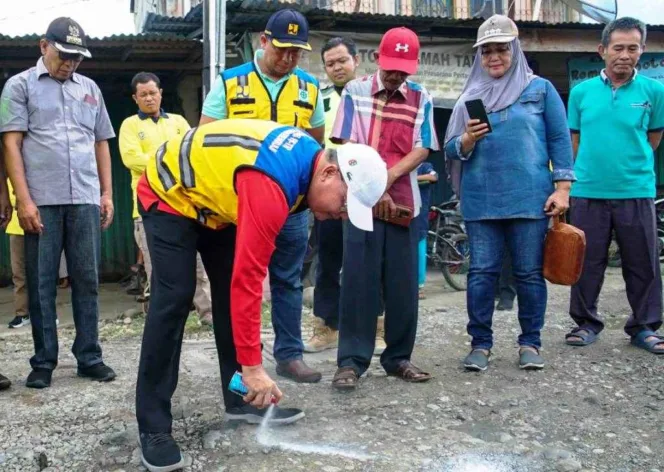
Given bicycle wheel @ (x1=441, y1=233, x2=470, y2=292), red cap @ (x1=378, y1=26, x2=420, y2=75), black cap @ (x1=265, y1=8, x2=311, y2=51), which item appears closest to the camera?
black cap @ (x1=265, y1=8, x2=311, y2=51)

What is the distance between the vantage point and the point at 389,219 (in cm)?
400

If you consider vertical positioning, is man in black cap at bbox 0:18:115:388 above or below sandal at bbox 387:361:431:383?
above

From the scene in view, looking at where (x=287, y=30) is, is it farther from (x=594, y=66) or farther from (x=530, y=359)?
(x=594, y=66)

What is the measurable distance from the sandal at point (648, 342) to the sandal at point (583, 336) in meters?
0.26

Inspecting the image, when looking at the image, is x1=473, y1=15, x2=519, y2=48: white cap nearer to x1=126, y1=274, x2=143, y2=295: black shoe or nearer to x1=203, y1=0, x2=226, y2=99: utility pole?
x1=203, y1=0, x2=226, y2=99: utility pole

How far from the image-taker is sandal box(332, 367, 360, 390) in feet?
12.6

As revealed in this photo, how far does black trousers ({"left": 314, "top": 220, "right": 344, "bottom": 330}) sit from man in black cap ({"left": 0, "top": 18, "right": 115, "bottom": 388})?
4.56 feet

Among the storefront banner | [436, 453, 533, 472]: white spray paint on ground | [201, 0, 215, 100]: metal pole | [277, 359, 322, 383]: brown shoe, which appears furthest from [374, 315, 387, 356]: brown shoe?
the storefront banner

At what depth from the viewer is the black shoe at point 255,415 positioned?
11.1ft

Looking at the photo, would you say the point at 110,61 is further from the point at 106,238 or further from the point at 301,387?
the point at 301,387

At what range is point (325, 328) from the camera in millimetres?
4879

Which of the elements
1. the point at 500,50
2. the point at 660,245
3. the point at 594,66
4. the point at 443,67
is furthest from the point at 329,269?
the point at 594,66

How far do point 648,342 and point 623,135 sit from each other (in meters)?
1.35

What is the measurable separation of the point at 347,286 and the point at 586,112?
2146 mm
